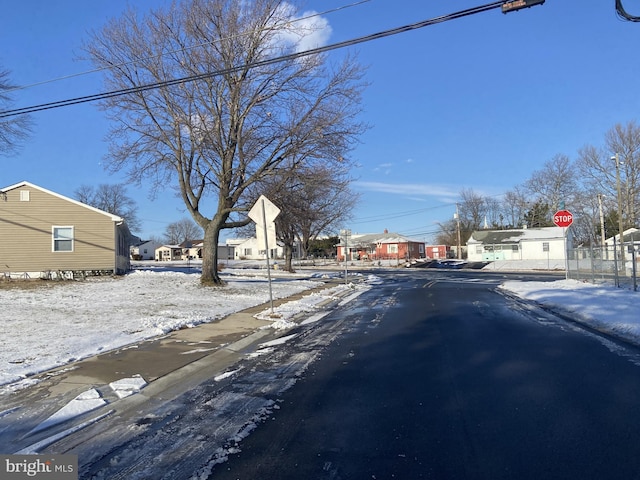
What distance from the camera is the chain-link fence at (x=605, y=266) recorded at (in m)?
19.7

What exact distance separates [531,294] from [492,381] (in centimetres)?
1535

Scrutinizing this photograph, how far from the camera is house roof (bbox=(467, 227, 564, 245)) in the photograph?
67125 millimetres

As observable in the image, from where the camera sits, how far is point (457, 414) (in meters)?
5.64

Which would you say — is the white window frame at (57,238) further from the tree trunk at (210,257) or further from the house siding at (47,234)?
the tree trunk at (210,257)

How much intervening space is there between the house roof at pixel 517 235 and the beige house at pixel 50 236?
5554cm

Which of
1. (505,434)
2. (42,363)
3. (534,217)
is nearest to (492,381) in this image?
(505,434)

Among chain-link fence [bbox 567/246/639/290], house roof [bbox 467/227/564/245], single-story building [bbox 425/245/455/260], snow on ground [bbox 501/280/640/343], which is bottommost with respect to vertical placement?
snow on ground [bbox 501/280/640/343]

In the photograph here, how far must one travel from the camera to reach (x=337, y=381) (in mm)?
7211

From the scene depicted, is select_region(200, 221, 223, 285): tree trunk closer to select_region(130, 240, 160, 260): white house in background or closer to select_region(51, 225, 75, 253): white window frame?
select_region(51, 225, 75, 253): white window frame

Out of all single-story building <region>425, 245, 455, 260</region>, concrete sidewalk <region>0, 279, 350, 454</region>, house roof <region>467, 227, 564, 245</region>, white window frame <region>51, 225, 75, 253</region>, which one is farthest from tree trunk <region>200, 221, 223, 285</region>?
single-story building <region>425, 245, 455, 260</region>

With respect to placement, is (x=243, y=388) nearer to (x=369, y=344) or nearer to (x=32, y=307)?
(x=369, y=344)
